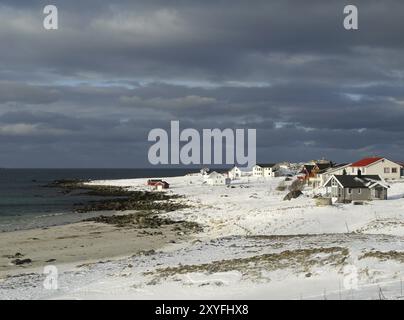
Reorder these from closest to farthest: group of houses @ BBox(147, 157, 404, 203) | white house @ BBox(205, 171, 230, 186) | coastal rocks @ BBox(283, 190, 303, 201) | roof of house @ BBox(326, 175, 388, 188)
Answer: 1. roof of house @ BBox(326, 175, 388, 188)
2. group of houses @ BBox(147, 157, 404, 203)
3. coastal rocks @ BBox(283, 190, 303, 201)
4. white house @ BBox(205, 171, 230, 186)

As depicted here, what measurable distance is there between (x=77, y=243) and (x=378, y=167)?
6468 cm

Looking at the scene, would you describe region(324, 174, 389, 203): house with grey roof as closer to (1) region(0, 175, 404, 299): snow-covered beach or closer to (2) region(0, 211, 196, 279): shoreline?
(1) region(0, 175, 404, 299): snow-covered beach

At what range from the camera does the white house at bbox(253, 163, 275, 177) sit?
149 m

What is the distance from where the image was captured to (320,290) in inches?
682

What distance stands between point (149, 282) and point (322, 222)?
2184 centimetres

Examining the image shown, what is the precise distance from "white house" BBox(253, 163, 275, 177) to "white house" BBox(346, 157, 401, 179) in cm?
5922

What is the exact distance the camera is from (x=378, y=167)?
87938 millimetres

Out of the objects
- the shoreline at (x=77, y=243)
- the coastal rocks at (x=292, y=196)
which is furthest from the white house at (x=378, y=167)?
the shoreline at (x=77, y=243)

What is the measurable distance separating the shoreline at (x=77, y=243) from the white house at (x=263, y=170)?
101012mm

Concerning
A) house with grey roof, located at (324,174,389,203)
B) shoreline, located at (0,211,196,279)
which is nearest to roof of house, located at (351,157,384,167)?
house with grey roof, located at (324,174,389,203)

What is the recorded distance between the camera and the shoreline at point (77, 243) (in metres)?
30.3

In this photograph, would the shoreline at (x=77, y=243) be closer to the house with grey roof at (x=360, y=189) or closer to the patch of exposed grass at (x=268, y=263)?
the patch of exposed grass at (x=268, y=263)

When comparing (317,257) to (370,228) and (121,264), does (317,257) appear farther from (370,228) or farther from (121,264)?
(370,228)
